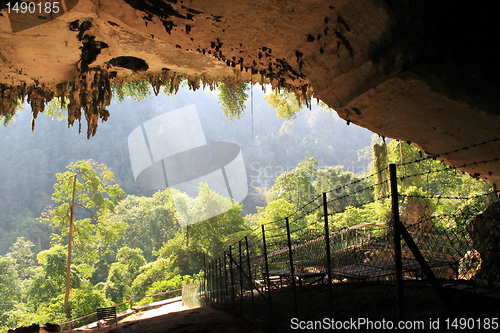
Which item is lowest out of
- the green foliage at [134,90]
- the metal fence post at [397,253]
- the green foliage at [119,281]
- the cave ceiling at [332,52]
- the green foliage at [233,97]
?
the green foliage at [119,281]

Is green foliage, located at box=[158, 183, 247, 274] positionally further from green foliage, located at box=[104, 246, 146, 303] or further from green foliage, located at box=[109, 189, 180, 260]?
green foliage, located at box=[109, 189, 180, 260]

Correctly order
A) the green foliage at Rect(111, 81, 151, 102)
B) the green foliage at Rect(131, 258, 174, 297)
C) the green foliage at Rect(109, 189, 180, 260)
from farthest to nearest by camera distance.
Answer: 1. the green foliage at Rect(109, 189, 180, 260)
2. the green foliage at Rect(131, 258, 174, 297)
3. the green foliage at Rect(111, 81, 151, 102)

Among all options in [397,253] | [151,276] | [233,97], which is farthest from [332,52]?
[151,276]

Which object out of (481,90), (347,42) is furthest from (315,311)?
(347,42)

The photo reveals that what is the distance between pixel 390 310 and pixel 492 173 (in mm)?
3755

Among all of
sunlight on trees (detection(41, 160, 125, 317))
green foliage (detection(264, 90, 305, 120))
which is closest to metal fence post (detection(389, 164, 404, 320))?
green foliage (detection(264, 90, 305, 120))

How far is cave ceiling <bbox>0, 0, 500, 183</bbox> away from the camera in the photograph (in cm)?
411

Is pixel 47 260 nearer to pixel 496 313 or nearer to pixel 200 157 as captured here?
pixel 496 313

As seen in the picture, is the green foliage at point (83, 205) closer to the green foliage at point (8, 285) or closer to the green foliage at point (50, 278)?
the green foliage at point (50, 278)

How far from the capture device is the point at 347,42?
5.05 meters

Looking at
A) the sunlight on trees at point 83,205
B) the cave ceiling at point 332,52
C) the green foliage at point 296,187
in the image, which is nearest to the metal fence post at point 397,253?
the cave ceiling at point 332,52

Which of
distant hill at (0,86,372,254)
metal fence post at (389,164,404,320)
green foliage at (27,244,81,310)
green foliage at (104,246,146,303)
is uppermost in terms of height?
distant hill at (0,86,372,254)

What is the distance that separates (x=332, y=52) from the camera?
542 centimetres

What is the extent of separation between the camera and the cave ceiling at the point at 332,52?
4105mm
